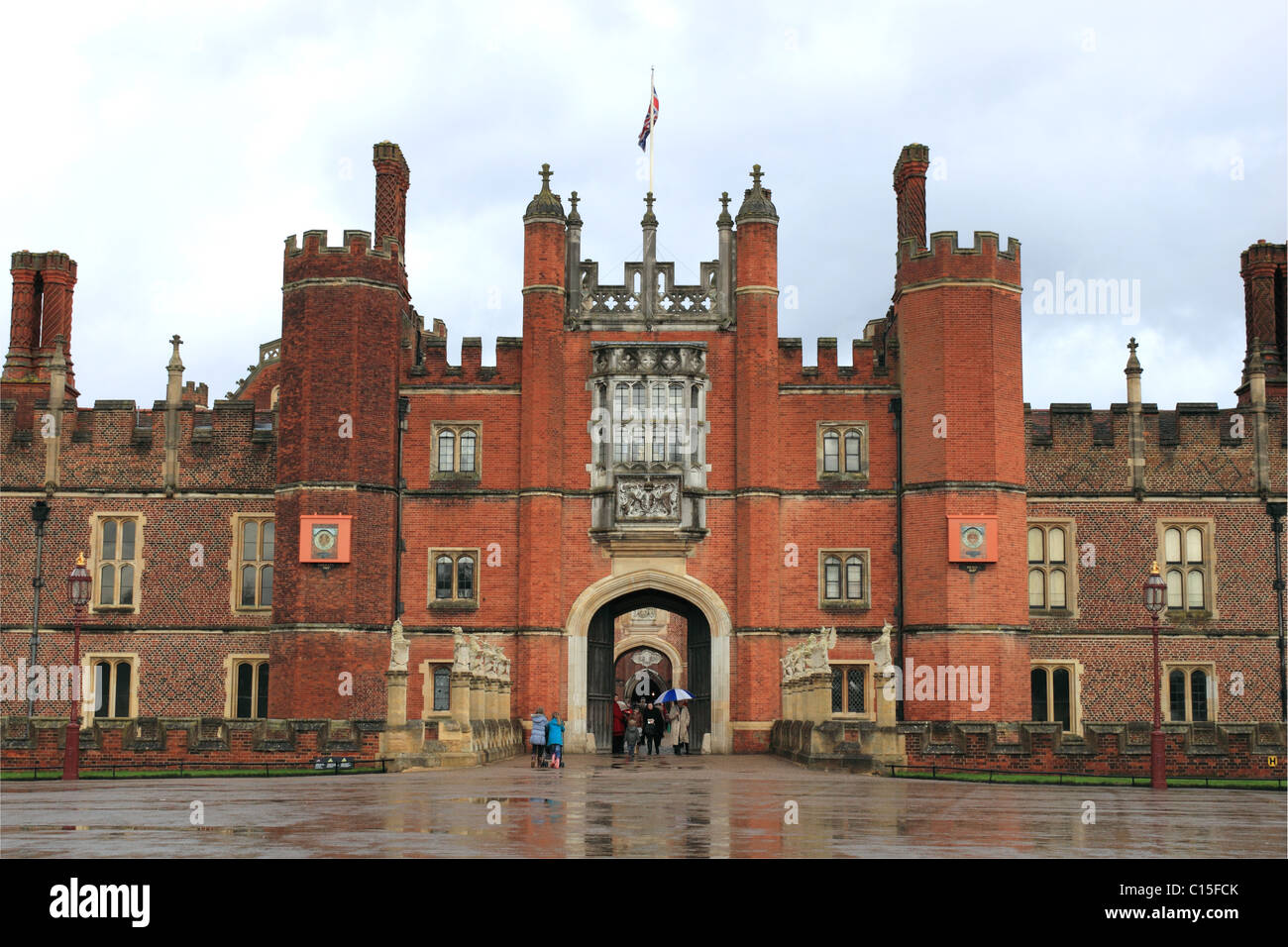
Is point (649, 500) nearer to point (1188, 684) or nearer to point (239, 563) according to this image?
point (239, 563)

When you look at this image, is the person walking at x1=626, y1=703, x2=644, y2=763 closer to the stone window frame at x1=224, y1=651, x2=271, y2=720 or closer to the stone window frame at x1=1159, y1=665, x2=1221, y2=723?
the stone window frame at x1=224, y1=651, x2=271, y2=720

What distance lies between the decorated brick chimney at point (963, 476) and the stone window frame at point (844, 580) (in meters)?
0.98

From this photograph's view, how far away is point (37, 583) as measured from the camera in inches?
1444

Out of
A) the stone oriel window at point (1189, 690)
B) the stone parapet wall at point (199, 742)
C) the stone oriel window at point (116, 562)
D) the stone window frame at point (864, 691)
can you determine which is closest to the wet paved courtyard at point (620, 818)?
the stone parapet wall at point (199, 742)

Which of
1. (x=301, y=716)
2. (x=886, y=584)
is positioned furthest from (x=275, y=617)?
(x=886, y=584)

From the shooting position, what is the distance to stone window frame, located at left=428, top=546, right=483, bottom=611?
118 feet

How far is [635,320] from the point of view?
36.7 m

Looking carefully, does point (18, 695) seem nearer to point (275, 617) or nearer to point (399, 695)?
point (275, 617)

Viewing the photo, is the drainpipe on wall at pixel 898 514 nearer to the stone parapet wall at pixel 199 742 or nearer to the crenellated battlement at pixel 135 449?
the stone parapet wall at pixel 199 742

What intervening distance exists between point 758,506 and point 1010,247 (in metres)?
8.54

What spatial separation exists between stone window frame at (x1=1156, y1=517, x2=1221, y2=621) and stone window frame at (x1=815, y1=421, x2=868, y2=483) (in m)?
7.39

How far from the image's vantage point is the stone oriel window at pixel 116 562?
3681cm

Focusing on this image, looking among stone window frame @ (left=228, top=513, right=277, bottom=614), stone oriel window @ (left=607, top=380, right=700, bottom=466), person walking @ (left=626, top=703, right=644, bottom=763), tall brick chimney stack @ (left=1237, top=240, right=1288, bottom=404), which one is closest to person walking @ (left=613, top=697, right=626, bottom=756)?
person walking @ (left=626, top=703, right=644, bottom=763)

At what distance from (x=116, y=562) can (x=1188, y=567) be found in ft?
85.2
